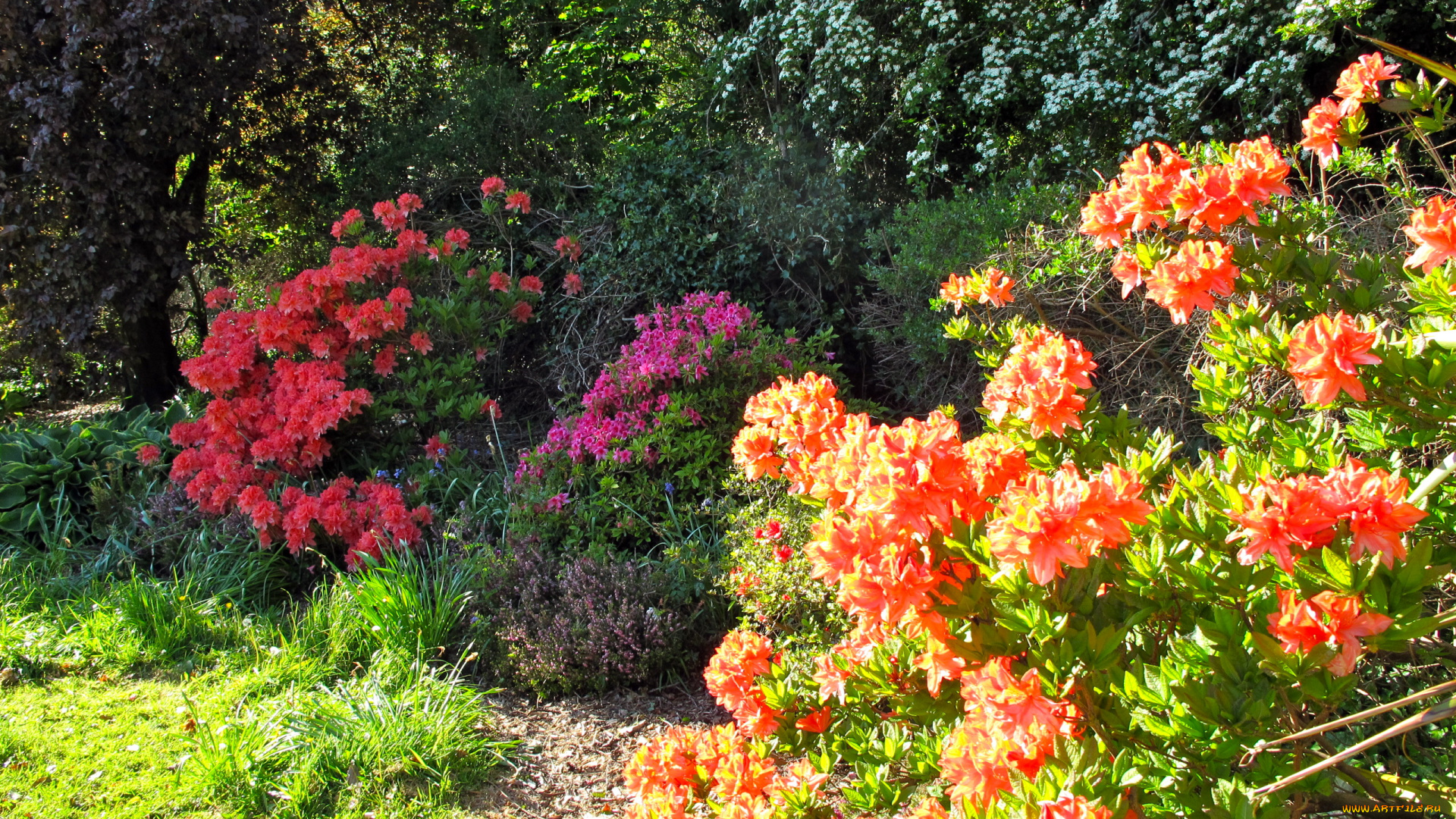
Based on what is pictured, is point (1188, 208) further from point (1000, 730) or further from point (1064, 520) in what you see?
point (1000, 730)

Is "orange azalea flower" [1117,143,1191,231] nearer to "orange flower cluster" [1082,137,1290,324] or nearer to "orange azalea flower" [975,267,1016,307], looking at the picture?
"orange flower cluster" [1082,137,1290,324]

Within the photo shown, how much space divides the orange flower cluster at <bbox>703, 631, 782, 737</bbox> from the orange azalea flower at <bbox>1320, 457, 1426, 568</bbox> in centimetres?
111

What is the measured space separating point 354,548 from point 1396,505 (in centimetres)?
384

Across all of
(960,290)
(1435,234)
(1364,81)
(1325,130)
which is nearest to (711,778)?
(960,290)

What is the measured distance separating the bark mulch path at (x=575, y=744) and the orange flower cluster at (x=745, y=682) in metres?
0.90

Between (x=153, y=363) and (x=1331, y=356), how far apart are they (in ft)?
24.2

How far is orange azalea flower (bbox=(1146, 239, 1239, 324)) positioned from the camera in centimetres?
169

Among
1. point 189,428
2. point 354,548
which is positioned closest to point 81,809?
point 354,548

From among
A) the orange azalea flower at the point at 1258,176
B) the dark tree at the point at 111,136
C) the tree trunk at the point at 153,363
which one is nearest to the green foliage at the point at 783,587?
the orange azalea flower at the point at 1258,176

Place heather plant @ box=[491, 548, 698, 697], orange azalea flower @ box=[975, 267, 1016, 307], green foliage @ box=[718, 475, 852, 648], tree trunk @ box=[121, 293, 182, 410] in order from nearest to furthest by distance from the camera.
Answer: orange azalea flower @ box=[975, 267, 1016, 307], green foliage @ box=[718, 475, 852, 648], heather plant @ box=[491, 548, 698, 697], tree trunk @ box=[121, 293, 182, 410]

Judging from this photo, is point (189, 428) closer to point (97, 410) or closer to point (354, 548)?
point (354, 548)

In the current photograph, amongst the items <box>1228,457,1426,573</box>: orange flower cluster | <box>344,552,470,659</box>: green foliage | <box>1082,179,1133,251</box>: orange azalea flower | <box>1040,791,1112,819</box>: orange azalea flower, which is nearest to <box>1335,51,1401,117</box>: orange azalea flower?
<box>1082,179,1133,251</box>: orange azalea flower

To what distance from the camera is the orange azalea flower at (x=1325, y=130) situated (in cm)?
209

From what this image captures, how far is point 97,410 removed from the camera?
7.46 meters
